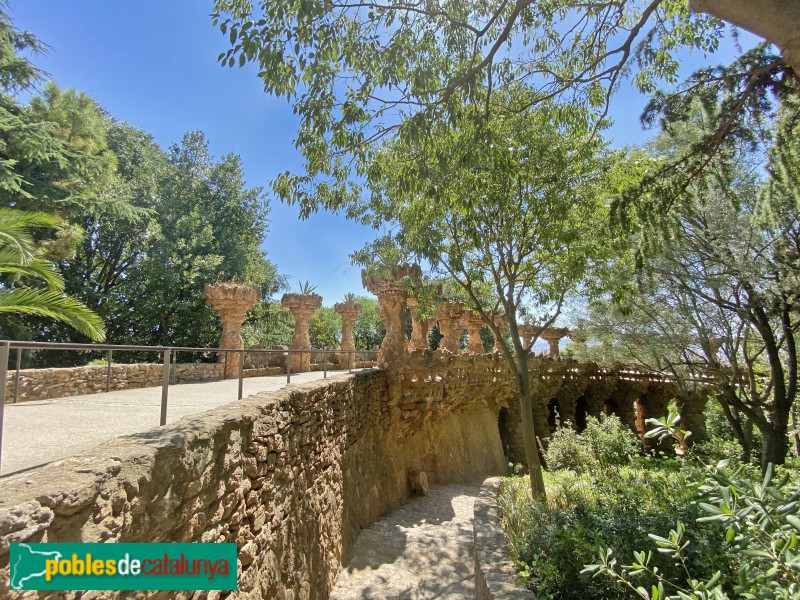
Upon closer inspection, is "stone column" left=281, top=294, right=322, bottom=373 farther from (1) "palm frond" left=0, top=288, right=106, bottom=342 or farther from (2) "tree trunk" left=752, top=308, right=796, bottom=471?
(2) "tree trunk" left=752, top=308, right=796, bottom=471

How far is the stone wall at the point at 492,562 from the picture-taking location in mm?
3856

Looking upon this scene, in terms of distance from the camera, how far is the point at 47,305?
5637mm

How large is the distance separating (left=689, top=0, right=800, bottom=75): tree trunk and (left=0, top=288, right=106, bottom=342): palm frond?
7.51 metres

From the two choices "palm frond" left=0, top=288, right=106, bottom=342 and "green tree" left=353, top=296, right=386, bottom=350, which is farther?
"green tree" left=353, top=296, right=386, bottom=350

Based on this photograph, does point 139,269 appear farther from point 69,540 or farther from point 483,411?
point 69,540

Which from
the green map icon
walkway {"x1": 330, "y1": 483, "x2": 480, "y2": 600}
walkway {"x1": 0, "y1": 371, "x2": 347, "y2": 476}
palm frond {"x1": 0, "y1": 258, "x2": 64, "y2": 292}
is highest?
palm frond {"x1": 0, "y1": 258, "x2": 64, "y2": 292}

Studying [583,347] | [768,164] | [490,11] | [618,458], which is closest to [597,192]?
[768,164]

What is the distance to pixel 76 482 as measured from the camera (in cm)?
212

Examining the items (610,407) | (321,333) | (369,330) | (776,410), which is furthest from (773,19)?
(369,330)

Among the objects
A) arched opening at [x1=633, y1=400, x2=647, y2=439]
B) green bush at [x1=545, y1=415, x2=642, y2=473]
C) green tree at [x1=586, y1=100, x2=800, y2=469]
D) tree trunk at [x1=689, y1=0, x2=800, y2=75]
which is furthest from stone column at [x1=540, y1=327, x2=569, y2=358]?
→ tree trunk at [x1=689, y1=0, x2=800, y2=75]

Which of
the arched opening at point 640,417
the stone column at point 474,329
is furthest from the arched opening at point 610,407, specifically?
the stone column at point 474,329

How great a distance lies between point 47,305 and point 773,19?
8013mm

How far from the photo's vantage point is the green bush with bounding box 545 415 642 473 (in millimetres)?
8992

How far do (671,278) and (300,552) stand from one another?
1047 cm
